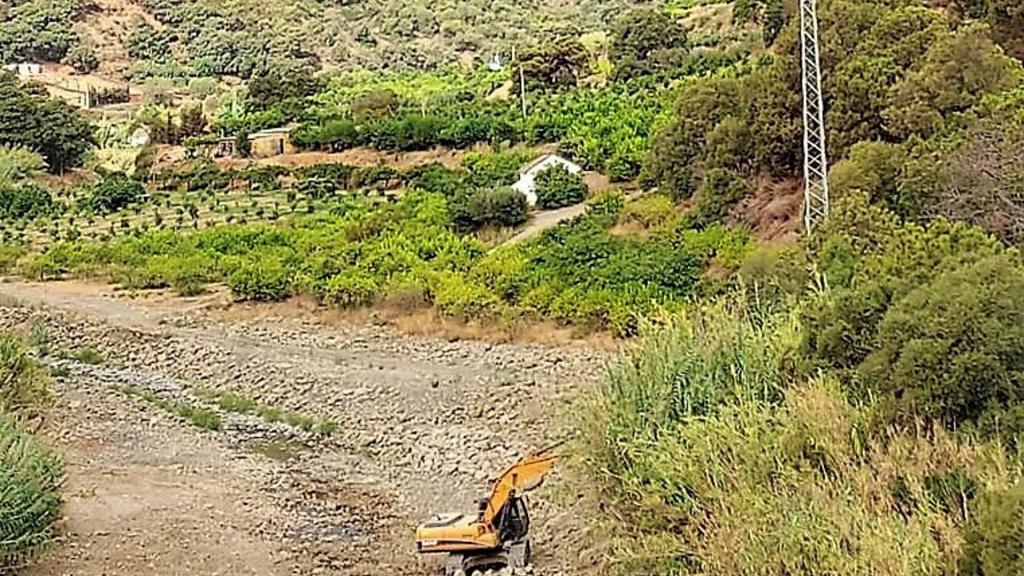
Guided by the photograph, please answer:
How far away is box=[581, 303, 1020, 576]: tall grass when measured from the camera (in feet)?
27.0

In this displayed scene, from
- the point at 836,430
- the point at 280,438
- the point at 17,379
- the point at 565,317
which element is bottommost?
the point at 565,317

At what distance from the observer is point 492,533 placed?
1306 cm

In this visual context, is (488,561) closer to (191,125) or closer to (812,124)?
(812,124)

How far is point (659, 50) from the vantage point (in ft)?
193

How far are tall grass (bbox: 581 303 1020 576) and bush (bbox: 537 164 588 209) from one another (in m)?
25.5

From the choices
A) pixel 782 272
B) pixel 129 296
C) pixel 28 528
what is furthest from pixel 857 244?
pixel 129 296

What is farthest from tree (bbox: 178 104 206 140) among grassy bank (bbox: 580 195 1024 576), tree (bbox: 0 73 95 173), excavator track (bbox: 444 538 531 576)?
grassy bank (bbox: 580 195 1024 576)

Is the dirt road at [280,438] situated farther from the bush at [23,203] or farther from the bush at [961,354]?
the bush at [23,203]

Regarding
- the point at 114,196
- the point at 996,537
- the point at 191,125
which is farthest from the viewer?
the point at 191,125

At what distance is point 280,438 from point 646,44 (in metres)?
42.0

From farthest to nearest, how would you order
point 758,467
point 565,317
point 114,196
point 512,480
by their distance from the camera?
1. point 114,196
2. point 565,317
3. point 512,480
4. point 758,467

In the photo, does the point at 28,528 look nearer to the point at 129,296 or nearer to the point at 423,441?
the point at 423,441

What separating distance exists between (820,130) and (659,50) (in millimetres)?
37904

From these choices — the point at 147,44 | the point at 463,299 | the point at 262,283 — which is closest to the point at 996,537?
the point at 463,299
